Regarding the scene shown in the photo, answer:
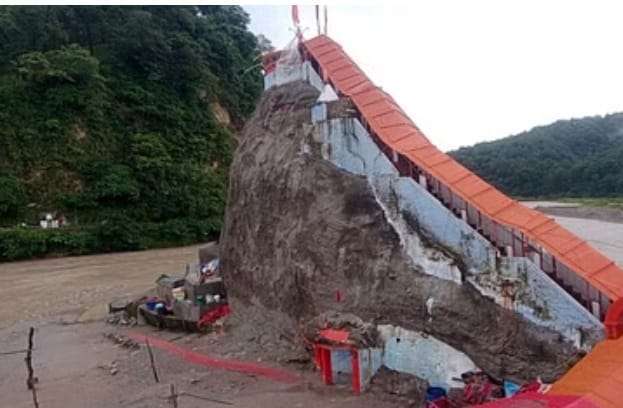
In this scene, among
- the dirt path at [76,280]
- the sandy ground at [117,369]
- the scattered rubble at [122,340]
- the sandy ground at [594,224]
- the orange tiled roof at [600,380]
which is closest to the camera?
the orange tiled roof at [600,380]

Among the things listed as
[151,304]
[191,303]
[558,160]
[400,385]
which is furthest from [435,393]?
[558,160]

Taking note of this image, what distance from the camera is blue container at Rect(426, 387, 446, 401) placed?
25.2 feet

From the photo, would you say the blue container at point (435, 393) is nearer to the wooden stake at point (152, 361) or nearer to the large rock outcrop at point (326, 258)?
the large rock outcrop at point (326, 258)

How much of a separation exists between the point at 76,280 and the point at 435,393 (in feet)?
69.1

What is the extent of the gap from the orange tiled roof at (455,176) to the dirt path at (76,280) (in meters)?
12.0

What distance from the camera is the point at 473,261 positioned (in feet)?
26.1

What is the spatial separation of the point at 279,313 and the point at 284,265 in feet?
3.16

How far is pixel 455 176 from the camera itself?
8305mm

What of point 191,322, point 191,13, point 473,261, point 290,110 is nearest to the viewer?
point 473,261

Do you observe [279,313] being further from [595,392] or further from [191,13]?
[191,13]

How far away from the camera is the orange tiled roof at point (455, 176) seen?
278 inches

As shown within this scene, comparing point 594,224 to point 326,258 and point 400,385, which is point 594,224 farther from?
point 400,385

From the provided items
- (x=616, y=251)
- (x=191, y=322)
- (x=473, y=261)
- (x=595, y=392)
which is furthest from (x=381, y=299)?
(x=616, y=251)

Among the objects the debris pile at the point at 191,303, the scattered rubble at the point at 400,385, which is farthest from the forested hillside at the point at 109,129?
the scattered rubble at the point at 400,385
